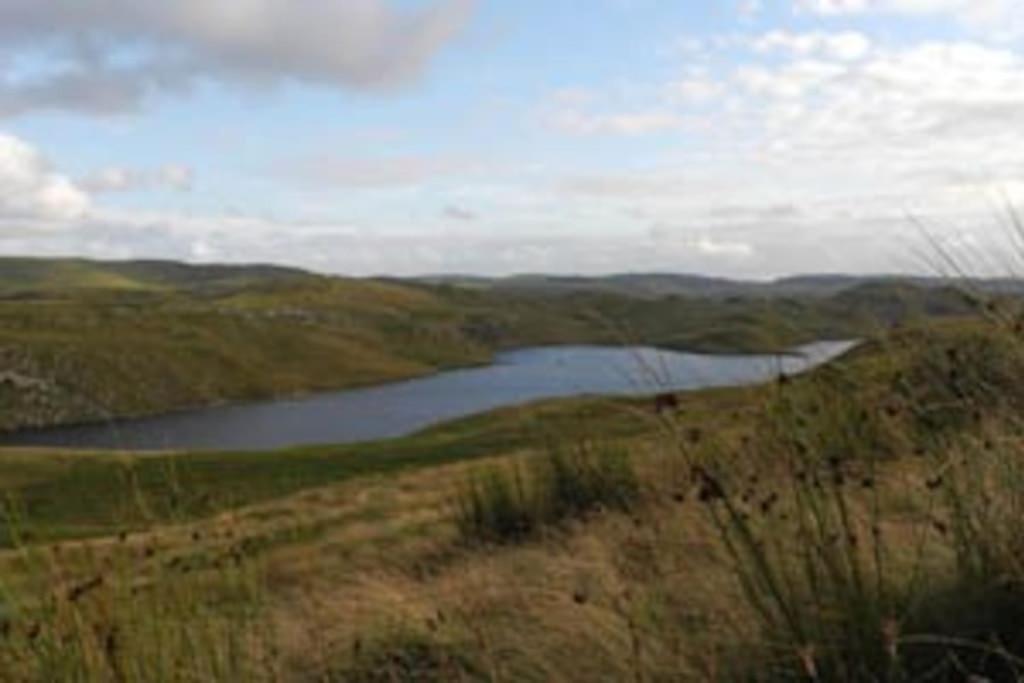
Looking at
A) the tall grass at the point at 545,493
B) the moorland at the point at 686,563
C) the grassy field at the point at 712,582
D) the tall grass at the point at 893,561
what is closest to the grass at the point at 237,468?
the tall grass at the point at 545,493

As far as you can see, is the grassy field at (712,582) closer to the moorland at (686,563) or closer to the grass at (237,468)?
the moorland at (686,563)

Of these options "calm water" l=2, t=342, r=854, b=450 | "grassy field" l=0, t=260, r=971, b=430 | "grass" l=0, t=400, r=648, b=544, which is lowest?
"calm water" l=2, t=342, r=854, b=450

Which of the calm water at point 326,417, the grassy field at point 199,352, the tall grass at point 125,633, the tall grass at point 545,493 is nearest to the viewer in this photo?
the tall grass at point 125,633

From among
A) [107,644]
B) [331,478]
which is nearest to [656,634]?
[107,644]

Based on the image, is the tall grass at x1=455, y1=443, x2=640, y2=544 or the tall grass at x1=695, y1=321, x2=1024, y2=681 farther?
the tall grass at x1=455, y1=443, x2=640, y2=544

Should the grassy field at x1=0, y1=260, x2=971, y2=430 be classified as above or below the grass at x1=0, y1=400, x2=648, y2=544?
above

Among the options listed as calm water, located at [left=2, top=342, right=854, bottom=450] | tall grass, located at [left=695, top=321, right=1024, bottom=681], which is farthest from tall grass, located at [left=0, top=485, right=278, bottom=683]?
calm water, located at [left=2, top=342, right=854, bottom=450]

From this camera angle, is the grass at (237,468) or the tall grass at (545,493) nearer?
the tall grass at (545,493)

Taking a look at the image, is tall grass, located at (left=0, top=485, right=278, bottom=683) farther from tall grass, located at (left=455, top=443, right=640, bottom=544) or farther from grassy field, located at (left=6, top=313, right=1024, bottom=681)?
tall grass, located at (left=455, top=443, right=640, bottom=544)

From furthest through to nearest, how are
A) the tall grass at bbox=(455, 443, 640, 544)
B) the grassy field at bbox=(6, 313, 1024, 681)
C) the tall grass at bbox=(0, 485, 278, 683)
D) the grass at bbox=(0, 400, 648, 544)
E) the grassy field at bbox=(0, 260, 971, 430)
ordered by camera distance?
1. the grassy field at bbox=(0, 260, 971, 430)
2. the grass at bbox=(0, 400, 648, 544)
3. the tall grass at bbox=(455, 443, 640, 544)
4. the tall grass at bbox=(0, 485, 278, 683)
5. the grassy field at bbox=(6, 313, 1024, 681)

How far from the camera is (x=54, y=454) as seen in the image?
5941cm

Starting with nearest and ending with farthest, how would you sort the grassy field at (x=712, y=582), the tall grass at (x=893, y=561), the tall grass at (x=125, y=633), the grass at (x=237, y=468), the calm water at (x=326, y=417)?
the tall grass at (x=893, y=561) → the grassy field at (x=712, y=582) → the tall grass at (x=125, y=633) → the grass at (x=237, y=468) → the calm water at (x=326, y=417)

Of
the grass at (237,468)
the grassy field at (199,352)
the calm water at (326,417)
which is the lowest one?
the calm water at (326,417)

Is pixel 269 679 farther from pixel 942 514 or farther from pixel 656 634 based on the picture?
pixel 942 514
